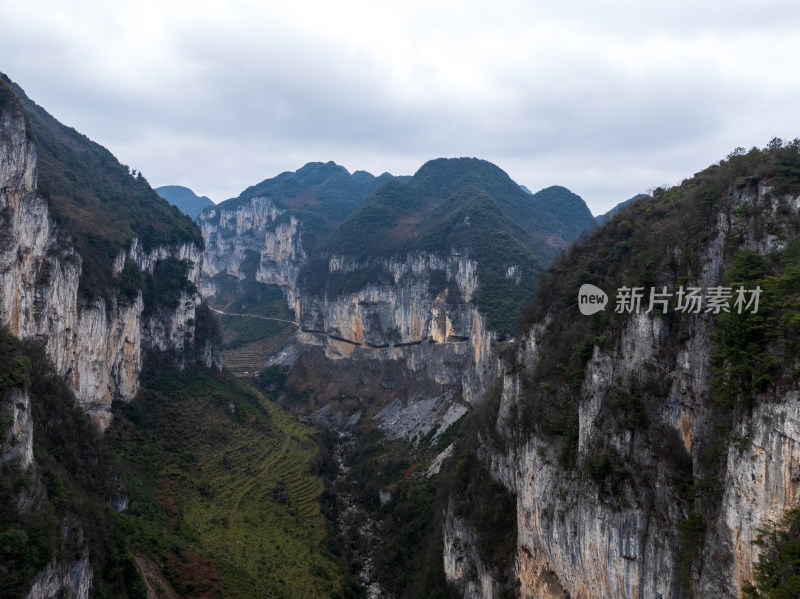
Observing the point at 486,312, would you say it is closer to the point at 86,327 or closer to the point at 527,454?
the point at 527,454

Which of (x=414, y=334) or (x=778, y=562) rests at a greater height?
(x=414, y=334)

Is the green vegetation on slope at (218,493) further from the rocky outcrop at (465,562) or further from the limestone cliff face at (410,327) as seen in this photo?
the limestone cliff face at (410,327)

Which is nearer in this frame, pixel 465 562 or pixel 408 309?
pixel 465 562

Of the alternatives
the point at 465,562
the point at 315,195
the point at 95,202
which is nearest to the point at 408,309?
the point at 95,202

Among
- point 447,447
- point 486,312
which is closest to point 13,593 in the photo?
point 447,447

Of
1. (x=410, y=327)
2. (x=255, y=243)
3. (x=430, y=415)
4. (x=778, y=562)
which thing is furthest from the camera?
(x=255, y=243)

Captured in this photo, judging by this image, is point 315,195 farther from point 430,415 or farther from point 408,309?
point 430,415

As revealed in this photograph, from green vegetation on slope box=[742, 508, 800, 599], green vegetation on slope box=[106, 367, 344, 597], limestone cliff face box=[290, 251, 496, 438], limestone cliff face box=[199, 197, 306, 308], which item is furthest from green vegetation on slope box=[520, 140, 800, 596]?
limestone cliff face box=[199, 197, 306, 308]

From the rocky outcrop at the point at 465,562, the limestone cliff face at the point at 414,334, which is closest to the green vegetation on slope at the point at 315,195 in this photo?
the limestone cliff face at the point at 414,334
